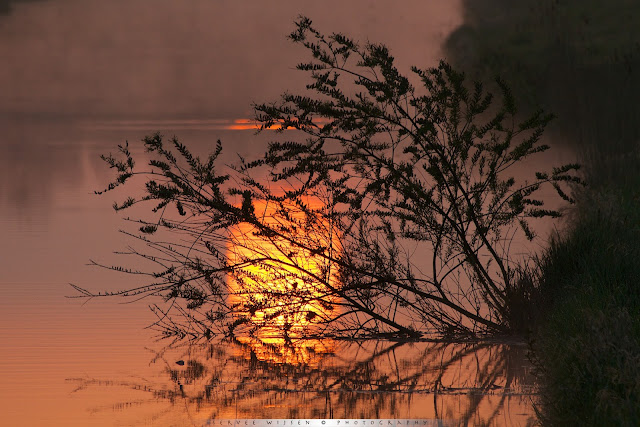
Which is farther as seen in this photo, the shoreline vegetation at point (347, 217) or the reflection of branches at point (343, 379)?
the shoreline vegetation at point (347, 217)

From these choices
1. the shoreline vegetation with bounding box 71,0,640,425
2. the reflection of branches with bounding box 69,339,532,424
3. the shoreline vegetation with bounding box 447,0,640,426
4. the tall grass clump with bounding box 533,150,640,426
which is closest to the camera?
the tall grass clump with bounding box 533,150,640,426

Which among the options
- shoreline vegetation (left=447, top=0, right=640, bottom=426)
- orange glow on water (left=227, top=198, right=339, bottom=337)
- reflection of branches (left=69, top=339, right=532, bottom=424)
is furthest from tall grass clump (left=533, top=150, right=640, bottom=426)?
orange glow on water (left=227, top=198, right=339, bottom=337)

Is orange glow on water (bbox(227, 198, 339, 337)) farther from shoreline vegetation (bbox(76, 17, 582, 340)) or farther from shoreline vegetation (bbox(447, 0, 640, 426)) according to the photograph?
shoreline vegetation (bbox(447, 0, 640, 426))

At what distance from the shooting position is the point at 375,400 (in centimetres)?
852

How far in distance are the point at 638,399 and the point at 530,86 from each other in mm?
34605

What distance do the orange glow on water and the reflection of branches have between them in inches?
13.1

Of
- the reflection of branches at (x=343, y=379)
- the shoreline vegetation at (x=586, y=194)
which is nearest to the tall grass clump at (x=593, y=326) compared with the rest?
the shoreline vegetation at (x=586, y=194)

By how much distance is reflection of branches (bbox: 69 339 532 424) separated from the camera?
26.9 feet

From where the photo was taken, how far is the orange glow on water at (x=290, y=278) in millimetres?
10891

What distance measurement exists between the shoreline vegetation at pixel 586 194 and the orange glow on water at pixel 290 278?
84.4 inches

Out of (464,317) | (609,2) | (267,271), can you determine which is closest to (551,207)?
(464,317)

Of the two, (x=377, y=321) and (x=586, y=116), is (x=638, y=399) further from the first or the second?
(x=586, y=116)

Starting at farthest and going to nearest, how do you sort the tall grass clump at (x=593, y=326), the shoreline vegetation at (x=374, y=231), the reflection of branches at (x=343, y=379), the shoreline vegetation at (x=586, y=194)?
the shoreline vegetation at (x=374, y=231)
the reflection of branches at (x=343, y=379)
the shoreline vegetation at (x=586, y=194)
the tall grass clump at (x=593, y=326)

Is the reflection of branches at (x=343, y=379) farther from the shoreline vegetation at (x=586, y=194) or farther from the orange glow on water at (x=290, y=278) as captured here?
the shoreline vegetation at (x=586, y=194)
